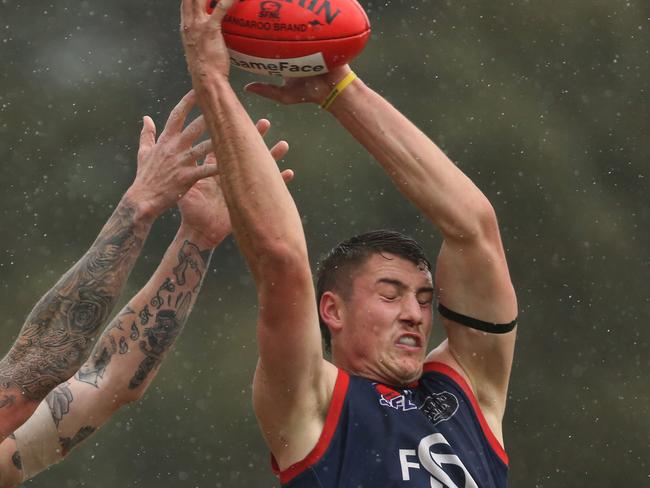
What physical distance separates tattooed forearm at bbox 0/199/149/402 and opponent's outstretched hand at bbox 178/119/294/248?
400 millimetres

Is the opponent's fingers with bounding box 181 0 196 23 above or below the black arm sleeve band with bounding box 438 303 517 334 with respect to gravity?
above

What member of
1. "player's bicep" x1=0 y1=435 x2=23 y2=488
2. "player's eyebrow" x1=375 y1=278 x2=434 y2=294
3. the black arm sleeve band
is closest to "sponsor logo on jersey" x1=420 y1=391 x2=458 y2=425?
the black arm sleeve band

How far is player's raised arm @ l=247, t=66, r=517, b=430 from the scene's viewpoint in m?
4.61

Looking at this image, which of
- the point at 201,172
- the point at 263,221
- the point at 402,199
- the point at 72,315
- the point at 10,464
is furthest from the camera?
the point at 402,199

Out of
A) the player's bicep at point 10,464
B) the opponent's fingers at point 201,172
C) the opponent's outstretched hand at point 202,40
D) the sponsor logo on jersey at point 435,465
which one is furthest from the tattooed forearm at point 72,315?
the sponsor logo on jersey at point 435,465

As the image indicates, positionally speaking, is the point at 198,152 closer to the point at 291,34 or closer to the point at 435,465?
the point at 291,34

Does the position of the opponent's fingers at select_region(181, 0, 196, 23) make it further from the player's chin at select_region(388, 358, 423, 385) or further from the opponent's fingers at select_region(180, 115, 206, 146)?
the player's chin at select_region(388, 358, 423, 385)

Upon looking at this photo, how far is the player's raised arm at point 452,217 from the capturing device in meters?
4.61

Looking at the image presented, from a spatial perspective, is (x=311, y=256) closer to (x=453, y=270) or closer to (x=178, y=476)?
(x=178, y=476)

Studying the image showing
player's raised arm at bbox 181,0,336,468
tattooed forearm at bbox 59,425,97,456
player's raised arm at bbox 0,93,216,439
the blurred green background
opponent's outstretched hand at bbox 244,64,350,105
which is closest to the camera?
player's raised arm at bbox 181,0,336,468

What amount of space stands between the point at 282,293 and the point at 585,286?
816 cm

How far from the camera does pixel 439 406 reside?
4.59 metres

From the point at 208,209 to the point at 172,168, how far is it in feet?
1.38

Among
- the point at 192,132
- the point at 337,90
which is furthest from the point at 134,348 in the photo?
the point at 337,90
